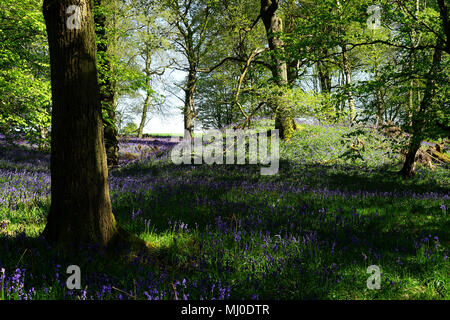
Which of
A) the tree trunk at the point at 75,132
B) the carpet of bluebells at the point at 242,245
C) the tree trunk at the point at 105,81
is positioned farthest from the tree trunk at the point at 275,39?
the tree trunk at the point at 75,132

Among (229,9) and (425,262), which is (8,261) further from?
(229,9)

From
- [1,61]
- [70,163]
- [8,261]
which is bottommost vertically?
[8,261]

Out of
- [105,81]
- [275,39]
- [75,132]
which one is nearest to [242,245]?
[75,132]

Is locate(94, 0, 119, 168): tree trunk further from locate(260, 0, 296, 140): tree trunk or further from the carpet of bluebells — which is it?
locate(260, 0, 296, 140): tree trunk

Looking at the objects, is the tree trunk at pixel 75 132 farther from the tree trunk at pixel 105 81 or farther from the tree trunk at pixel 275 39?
the tree trunk at pixel 275 39

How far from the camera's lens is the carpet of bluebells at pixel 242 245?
8.21 feet

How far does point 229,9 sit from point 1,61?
10.8 meters

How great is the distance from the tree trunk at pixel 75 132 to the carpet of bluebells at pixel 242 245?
34 cm

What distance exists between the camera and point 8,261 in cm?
274

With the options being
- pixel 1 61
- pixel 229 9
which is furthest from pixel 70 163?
pixel 229 9

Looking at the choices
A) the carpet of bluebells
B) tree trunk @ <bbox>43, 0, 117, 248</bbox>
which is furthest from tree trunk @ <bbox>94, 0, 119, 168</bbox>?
tree trunk @ <bbox>43, 0, 117, 248</bbox>

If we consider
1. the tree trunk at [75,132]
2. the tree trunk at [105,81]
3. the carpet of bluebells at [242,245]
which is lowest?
the carpet of bluebells at [242,245]

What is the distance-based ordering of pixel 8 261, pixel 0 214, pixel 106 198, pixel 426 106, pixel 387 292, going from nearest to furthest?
pixel 387 292 < pixel 8 261 < pixel 106 198 < pixel 0 214 < pixel 426 106

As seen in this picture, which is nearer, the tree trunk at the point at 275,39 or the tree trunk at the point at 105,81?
the tree trunk at the point at 105,81
